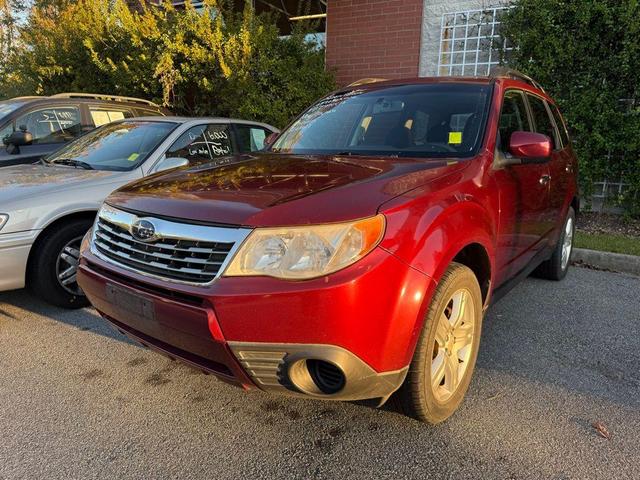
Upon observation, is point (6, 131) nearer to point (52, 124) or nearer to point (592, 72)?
point (52, 124)

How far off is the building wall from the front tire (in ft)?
23.3

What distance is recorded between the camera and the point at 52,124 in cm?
604

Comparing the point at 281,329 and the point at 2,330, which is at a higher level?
the point at 281,329

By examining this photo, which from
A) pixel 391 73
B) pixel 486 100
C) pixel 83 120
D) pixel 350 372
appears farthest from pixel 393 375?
pixel 391 73

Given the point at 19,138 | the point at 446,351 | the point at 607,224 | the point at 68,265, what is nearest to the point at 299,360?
the point at 446,351

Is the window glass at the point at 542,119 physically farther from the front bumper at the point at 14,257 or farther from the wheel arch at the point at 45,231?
the front bumper at the point at 14,257

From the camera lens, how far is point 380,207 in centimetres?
196

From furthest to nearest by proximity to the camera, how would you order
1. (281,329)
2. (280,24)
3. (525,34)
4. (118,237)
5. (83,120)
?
(280,24), (525,34), (83,120), (118,237), (281,329)

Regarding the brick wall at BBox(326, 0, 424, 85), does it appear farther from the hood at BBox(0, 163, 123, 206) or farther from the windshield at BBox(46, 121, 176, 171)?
the hood at BBox(0, 163, 123, 206)

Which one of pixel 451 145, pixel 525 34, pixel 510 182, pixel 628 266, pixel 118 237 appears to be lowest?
pixel 628 266

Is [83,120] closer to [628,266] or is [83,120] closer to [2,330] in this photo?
[2,330]

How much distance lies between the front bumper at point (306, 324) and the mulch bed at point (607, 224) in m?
6.01

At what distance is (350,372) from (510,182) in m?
1.73

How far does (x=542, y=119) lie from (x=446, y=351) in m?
2.55
